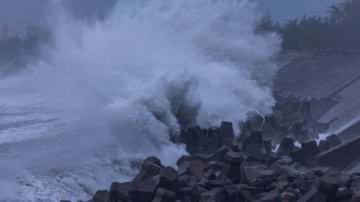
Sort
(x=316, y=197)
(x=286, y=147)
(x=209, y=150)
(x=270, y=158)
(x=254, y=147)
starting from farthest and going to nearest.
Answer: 1. (x=209, y=150)
2. (x=286, y=147)
3. (x=254, y=147)
4. (x=270, y=158)
5. (x=316, y=197)

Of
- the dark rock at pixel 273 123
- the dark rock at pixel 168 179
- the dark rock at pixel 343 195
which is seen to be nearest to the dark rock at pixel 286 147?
the dark rock at pixel 273 123

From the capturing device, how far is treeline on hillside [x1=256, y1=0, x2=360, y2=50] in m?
43.8

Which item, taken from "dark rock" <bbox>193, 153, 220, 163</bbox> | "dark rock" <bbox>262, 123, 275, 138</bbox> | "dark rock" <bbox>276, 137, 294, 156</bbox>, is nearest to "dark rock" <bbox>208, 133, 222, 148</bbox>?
"dark rock" <bbox>193, 153, 220, 163</bbox>

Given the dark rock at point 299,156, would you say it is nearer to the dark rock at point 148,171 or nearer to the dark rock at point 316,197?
the dark rock at point 148,171

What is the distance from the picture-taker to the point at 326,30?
46.9 meters

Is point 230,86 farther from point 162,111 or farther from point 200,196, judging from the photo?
point 200,196

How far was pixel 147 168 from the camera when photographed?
9273mm

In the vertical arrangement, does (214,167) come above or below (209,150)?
below

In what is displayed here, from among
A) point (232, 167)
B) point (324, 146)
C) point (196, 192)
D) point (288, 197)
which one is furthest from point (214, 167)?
point (324, 146)

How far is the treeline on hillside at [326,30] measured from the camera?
43844 millimetres

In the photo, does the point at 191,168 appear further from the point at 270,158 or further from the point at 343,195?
the point at 343,195

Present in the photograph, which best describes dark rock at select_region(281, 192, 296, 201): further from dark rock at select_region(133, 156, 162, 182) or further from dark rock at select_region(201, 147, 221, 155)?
dark rock at select_region(201, 147, 221, 155)

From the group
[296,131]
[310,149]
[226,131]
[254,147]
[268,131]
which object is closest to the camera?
[310,149]

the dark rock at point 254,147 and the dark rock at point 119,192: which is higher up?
the dark rock at point 254,147
